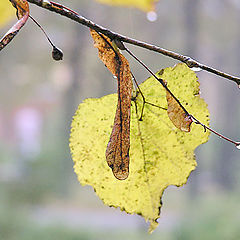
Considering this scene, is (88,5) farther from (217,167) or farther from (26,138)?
(26,138)

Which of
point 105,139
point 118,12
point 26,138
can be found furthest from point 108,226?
point 105,139

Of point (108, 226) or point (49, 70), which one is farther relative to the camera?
point (49, 70)

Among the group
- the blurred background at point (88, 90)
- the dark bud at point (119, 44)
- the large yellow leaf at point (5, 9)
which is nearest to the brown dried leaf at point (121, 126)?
the dark bud at point (119, 44)

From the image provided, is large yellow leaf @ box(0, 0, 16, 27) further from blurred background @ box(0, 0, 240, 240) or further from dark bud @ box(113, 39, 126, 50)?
blurred background @ box(0, 0, 240, 240)

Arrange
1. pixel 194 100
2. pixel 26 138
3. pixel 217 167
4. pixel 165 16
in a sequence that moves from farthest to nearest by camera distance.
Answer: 1. pixel 26 138
2. pixel 217 167
3. pixel 165 16
4. pixel 194 100

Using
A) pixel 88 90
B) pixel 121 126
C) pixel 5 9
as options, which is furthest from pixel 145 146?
pixel 88 90

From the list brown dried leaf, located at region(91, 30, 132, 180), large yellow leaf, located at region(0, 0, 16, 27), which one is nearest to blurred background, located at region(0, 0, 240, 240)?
large yellow leaf, located at region(0, 0, 16, 27)
